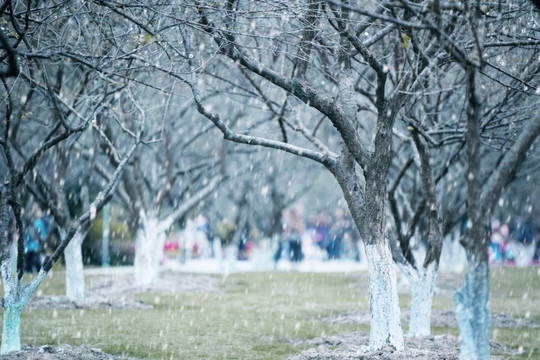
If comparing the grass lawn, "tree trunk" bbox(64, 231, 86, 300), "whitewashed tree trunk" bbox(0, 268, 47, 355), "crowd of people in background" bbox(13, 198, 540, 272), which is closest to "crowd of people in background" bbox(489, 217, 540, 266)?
"crowd of people in background" bbox(13, 198, 540, 272)

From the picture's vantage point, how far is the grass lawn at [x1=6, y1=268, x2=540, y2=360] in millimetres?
8102

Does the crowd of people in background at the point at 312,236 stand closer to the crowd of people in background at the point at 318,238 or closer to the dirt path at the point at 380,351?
the crowd of people in background at the point at 318,238

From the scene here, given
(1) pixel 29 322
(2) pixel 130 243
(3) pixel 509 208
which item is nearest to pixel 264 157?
(2) pixel 130 243

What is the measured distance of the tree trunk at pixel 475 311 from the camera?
15.6ft

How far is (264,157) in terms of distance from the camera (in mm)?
20938

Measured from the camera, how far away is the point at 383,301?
6566mm

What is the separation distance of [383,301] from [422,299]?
2.28 metres

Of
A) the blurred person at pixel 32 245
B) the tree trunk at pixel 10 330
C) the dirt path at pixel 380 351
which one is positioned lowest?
the dirt path at pixel 380 351

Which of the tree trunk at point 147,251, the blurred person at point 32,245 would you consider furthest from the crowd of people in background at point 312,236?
the blurred person at point 32,245

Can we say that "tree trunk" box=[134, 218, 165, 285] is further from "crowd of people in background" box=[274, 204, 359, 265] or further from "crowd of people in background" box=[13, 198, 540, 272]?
"crowd of people in background" box=[274, 204, 359, 265]

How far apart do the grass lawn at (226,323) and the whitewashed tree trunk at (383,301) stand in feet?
5.28

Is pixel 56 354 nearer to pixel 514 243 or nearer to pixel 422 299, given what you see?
pixel 422 299

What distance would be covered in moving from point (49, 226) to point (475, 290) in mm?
19202

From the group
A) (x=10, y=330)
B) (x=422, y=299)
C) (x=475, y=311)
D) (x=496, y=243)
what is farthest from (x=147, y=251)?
(x=496, y=243)
